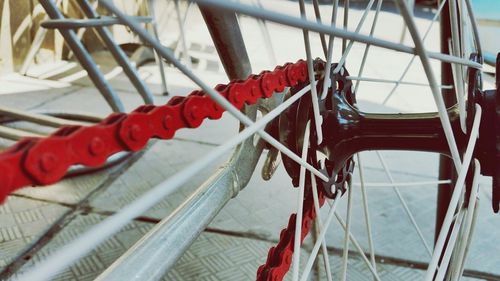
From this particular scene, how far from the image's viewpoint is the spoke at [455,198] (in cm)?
59

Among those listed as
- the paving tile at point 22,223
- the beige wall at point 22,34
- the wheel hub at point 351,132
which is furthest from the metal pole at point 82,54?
the beige wall at point 22,34

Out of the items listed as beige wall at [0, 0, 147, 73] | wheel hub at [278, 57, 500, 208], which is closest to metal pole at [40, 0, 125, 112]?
wheel hub at [278, 57, 500, 208]

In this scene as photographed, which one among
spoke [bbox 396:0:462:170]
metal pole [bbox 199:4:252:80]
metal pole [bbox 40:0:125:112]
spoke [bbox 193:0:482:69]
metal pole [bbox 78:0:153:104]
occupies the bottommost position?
spoke [bbox 193:0:482:69]

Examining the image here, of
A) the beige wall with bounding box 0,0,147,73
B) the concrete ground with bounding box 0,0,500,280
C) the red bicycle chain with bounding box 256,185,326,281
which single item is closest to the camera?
the red bicycle chain with bounding box 256,185,326,281

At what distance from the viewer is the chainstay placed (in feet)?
1.13

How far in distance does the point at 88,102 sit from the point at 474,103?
73.1 inches

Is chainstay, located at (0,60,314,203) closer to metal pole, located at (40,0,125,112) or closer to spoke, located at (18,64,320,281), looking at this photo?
spoke, located at (18,64,320,281)

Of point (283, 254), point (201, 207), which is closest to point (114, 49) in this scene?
point (201, 207)

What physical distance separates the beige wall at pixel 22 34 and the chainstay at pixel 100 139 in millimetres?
2279

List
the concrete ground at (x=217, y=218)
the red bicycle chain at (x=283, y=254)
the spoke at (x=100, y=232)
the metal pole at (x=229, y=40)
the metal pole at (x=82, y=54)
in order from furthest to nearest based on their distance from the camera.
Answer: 1. the metal pole at (x=82, y=54)
2. the concrete ground at (x=217, y=218)
3. the metal pole at (x=229, y=40)
4. the red bicycle chain at (x=283, y=254)
5. the spoke at (x=100, y=232)

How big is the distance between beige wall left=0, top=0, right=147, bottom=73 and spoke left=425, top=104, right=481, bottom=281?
7.90 feet

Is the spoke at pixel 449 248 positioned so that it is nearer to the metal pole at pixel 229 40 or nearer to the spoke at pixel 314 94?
the spoke at pixel 314 94

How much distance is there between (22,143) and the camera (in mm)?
358

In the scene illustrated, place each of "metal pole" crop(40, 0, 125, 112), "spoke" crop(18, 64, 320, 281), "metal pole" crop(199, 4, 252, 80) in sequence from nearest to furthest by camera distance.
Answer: "spoke" crop(18, 64, 320, 281) → "metal pole" crop(199, 4, 252, 80) → "metal pole" crop(40, 0, 125, 112)
